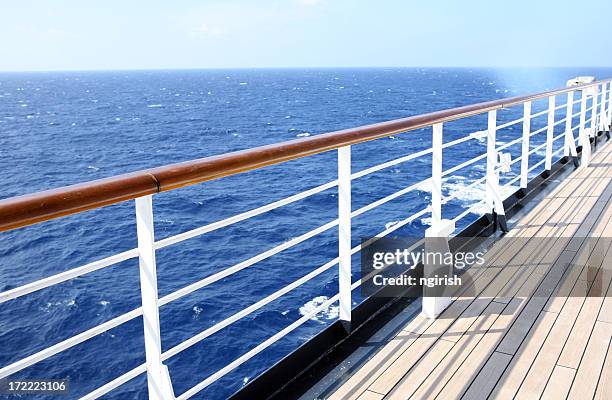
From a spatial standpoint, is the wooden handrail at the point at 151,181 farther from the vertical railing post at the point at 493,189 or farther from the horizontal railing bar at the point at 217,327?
the vertical railing post at the point at 493,189

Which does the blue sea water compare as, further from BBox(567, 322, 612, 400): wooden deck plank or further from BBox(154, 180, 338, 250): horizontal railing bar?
BBox(154, 180, 338, 250): horizontal railing bar

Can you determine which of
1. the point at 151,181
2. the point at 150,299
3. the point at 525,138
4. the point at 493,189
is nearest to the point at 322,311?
the point at 525,138

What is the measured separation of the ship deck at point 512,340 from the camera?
1.55 meters

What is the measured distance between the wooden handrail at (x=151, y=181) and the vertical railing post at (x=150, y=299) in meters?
0.05

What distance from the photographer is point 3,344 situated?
21.7 ft

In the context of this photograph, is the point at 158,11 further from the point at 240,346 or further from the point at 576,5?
the point at 240,346

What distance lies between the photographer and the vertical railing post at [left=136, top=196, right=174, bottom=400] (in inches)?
41.7

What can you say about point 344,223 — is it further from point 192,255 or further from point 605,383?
point 192,255

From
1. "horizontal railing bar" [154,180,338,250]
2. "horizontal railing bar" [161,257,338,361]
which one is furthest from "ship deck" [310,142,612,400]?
"horizontal railing bar" [154,180,338,250]

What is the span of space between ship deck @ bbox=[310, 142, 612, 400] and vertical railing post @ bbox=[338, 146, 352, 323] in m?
0.19

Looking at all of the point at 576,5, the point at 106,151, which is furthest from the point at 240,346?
the point at 576,5

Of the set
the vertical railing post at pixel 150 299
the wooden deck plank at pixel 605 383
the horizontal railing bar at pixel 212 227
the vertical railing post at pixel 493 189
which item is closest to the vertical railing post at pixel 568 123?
the vertical railing post at pixel 493 189

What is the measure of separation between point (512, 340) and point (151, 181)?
4.25 feet

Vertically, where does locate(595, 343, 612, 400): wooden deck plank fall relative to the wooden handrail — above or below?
below
